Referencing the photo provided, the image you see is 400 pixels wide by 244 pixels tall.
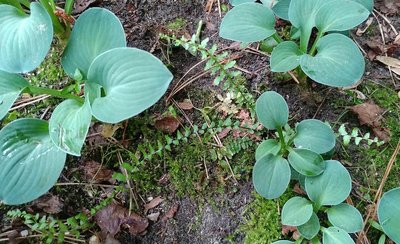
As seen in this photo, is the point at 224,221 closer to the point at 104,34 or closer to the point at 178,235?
the point at 178,235

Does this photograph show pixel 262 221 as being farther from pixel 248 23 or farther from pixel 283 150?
pixel 248 23

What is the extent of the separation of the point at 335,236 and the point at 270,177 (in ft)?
0.76

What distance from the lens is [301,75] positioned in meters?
1.48

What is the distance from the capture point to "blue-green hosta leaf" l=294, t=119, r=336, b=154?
1.32 meters

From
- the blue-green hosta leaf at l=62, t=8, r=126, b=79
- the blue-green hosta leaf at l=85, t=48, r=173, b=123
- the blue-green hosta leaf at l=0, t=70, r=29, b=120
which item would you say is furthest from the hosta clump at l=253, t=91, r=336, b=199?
the blue-green hosta leaf at l=0, t=70, r=29, b=120

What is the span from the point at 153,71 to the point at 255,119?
433 mm

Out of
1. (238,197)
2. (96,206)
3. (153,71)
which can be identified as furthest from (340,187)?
(96,206)

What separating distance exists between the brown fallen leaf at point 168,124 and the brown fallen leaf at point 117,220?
0.28 metres

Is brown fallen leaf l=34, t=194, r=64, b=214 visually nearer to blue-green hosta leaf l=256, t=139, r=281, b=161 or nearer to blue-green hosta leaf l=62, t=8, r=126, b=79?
blue-green hosta leaf l=62, t=8, r=126, b=79

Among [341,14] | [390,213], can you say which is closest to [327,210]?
[390,213]

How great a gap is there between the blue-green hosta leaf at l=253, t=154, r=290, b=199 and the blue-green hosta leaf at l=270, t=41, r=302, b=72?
0.26 m

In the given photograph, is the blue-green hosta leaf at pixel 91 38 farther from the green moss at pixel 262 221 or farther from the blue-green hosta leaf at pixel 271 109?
the green moss at pixel 262 221

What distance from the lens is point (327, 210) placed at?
1312mm

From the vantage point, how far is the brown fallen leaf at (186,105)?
59.5 inches
